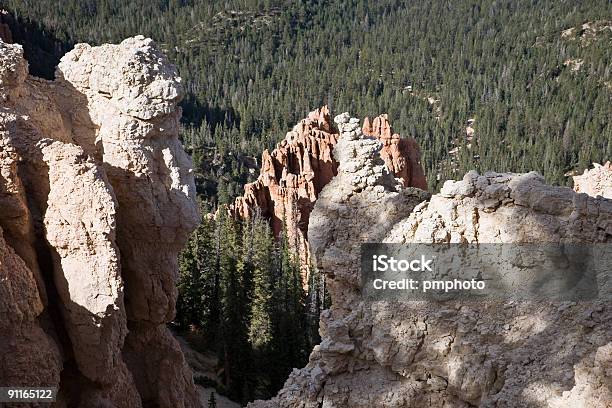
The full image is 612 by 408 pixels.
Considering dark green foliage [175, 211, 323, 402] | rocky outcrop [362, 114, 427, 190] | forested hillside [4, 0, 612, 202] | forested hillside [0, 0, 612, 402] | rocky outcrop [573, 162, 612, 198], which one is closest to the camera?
rocky outcrop [573, 162, 612, 198]

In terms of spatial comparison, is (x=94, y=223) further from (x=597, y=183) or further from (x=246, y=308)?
(x=246, y=308)

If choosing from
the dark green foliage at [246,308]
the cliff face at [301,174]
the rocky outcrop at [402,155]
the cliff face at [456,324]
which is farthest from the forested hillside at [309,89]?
the cliff face at [456,324]

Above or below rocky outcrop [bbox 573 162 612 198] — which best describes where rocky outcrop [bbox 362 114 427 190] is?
below

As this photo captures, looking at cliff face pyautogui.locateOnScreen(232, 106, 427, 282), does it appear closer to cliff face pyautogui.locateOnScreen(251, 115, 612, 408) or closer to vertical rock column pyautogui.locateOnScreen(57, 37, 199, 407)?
vertical rock column pyautogui.locateOnScreen(57, 37, 199, 407)

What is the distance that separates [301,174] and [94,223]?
3130 centimetres

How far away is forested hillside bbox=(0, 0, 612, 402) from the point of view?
26.1 metres

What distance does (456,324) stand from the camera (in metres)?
7.45

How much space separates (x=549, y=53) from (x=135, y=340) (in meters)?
103

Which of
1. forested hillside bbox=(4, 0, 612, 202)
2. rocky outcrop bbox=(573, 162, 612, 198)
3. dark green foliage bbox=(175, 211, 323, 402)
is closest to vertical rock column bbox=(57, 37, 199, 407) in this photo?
rocky outcrop bbox=(573, 162, 612, 198)

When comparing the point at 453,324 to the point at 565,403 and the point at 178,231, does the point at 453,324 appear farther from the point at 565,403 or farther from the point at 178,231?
the point at 178,231

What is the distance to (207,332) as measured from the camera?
979 inches

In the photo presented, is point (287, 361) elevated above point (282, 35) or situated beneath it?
elevated above

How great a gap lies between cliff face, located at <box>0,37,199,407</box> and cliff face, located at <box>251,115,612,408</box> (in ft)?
8.56

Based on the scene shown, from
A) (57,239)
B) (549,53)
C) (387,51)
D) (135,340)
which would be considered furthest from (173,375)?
(387,51)
